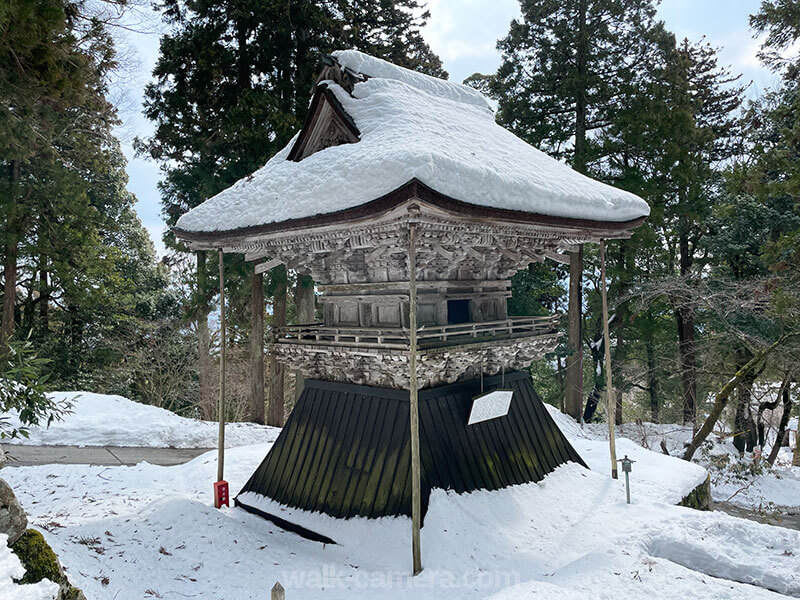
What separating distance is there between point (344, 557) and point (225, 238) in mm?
5393

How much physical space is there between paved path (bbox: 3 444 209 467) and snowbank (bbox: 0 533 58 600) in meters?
8.64

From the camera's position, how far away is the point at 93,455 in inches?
482

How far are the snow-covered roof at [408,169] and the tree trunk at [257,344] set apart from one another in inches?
261

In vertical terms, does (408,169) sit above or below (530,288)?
above

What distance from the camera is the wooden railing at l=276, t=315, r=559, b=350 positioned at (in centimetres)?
719

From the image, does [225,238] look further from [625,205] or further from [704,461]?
[704,461]

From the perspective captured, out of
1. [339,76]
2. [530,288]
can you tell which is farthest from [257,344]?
[530,288]

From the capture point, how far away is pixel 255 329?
1554 centimetres

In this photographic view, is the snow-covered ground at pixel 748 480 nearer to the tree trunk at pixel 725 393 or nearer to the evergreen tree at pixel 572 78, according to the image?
the tree trunk at pixel 725 393

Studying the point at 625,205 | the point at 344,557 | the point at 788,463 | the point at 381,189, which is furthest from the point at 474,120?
the point at 788,463

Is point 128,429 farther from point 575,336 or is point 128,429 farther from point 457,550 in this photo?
point 575,336

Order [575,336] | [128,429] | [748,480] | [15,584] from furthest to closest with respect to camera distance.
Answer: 1. [575,336]
2. [748,480]
3. [128,429]
4. [15,584]

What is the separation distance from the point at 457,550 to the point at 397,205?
463 cm

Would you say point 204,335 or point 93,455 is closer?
point 93,455
